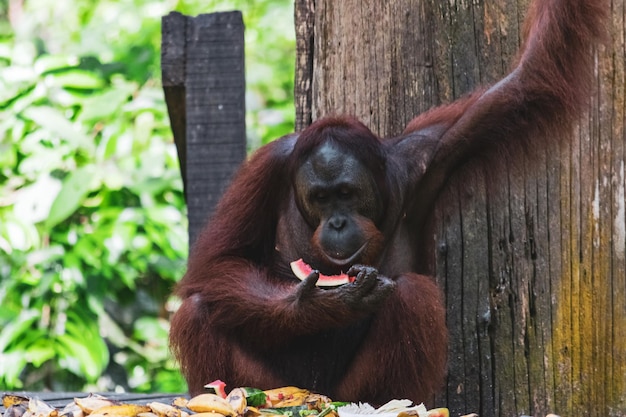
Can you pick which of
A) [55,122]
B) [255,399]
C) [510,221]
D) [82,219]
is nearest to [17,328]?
[82,219]

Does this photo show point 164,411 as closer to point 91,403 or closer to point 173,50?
point 91,403

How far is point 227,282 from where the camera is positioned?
4.04 metres

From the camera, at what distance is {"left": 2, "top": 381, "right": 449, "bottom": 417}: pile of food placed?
3223mm

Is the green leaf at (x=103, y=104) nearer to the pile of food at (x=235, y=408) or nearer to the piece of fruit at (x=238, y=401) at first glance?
the pile of food at (x=235, y=408)

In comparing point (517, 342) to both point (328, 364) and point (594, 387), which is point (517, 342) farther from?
point (328, 364)

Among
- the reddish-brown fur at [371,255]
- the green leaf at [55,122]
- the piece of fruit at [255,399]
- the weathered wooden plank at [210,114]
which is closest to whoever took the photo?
the piece of fruit at [255,399]

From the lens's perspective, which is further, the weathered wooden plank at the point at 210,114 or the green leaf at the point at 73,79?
the green leaf at the point at 73,79

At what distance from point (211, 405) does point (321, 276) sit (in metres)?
0.90

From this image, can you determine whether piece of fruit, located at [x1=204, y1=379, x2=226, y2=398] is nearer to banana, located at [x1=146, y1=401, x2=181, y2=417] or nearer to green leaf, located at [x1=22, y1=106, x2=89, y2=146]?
banana, located at [x1=146, y1=401, x2=181, y2=417]

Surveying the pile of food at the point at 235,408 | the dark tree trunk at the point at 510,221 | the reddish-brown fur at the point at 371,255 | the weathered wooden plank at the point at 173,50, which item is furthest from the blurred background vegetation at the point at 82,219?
the pile of food at the point at 235,408

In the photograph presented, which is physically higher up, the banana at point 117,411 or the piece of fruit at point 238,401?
the piece of fruit at point 238,401

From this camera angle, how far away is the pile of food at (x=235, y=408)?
3223 millimetres

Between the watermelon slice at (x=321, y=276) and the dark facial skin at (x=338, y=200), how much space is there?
0.06 metres

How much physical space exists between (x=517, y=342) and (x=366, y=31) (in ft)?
5.11
